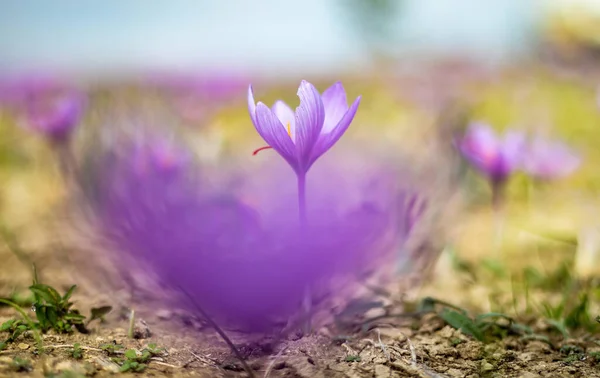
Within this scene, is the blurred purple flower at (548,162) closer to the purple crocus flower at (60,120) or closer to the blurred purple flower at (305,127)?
the blurred purple flower at (305,127)

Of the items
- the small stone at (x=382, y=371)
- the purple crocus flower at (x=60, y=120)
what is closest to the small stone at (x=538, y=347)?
the small stone at (x=382, y=371)

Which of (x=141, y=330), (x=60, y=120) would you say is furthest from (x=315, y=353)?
(x=60, y=120)

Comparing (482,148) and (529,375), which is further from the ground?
(482,148)

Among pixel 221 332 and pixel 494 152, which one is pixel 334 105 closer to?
pixel 221 332

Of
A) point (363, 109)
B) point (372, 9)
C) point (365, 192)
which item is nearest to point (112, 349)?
point (365, 192)

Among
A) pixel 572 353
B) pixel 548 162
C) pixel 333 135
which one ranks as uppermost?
pixel 333 135

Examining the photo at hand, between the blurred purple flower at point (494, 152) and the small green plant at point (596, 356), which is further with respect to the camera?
the blurred purple flower at point (494, 152)
